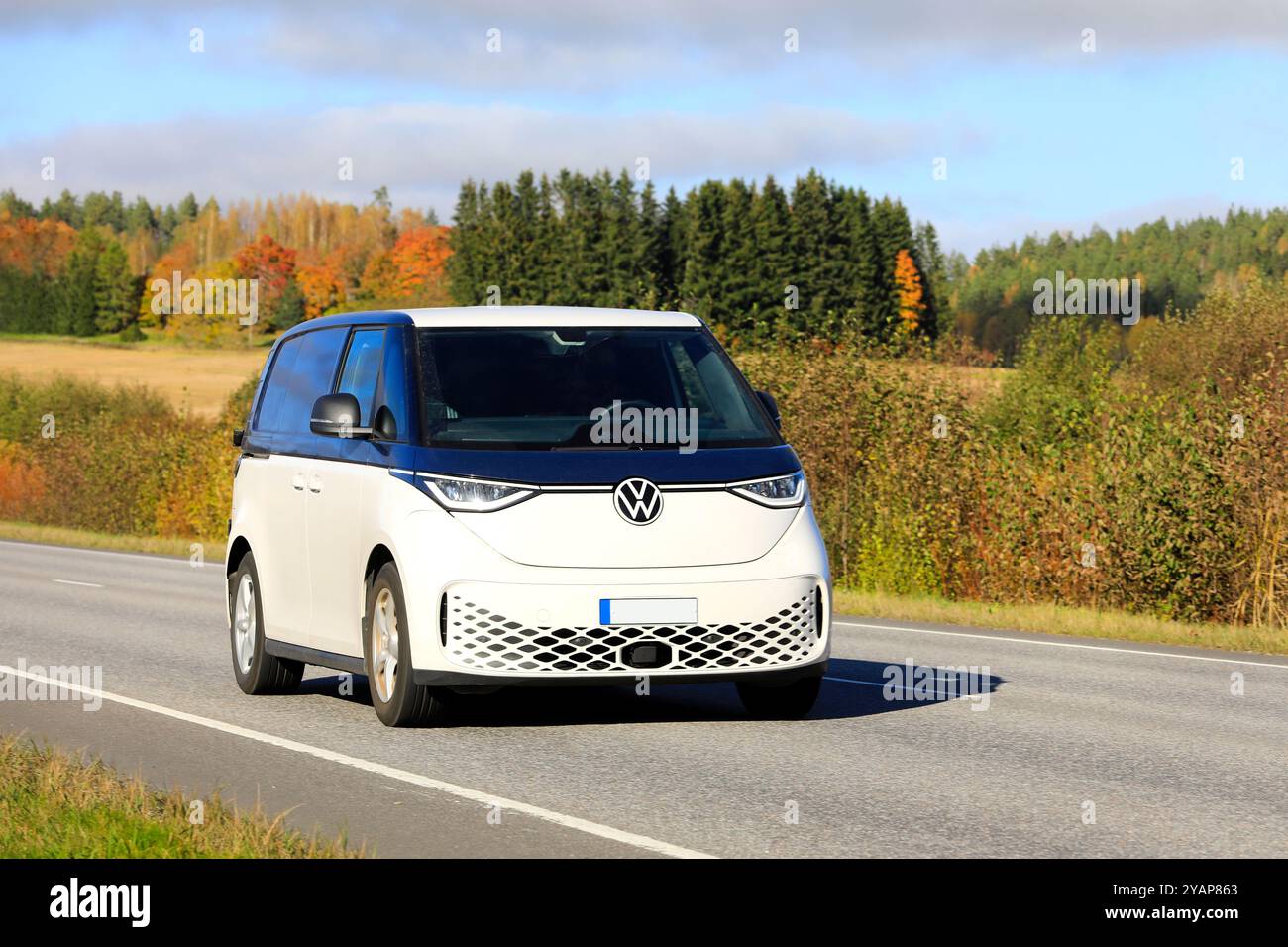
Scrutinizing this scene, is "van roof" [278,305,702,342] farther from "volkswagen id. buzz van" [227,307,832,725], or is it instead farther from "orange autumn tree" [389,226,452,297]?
"orange autumn tree" [389,226,452,297]

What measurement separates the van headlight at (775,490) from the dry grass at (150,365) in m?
80.3

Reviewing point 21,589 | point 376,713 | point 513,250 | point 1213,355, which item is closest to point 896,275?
point 513,250

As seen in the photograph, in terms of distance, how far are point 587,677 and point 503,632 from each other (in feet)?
1.55

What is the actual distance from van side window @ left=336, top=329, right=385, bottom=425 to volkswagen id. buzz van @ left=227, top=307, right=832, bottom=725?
18 mm

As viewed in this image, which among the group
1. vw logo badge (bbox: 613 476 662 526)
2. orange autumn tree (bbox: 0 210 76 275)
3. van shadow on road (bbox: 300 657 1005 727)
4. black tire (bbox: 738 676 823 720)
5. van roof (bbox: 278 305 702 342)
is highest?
orange autumn tree (bbox: 0 210 76 275)

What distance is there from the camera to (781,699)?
1045 cm

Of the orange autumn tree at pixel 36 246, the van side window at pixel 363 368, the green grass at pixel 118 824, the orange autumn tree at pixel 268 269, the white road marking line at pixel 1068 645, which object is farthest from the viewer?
the orange autumn tree at pixel 36 246

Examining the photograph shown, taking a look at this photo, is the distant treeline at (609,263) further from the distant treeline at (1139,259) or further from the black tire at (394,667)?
the black tire at (394,667)

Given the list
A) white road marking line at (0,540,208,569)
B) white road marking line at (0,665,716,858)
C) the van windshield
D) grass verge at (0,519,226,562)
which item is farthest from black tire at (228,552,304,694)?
grass verge at (0,519,226,562)

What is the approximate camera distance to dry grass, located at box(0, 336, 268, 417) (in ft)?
326

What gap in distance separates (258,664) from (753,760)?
418cm

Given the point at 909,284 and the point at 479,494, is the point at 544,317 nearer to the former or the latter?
the point at 479,494

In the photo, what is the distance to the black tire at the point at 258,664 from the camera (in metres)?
11.9

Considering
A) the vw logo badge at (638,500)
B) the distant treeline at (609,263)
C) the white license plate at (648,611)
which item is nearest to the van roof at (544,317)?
the vw logo badge at (638,500)
